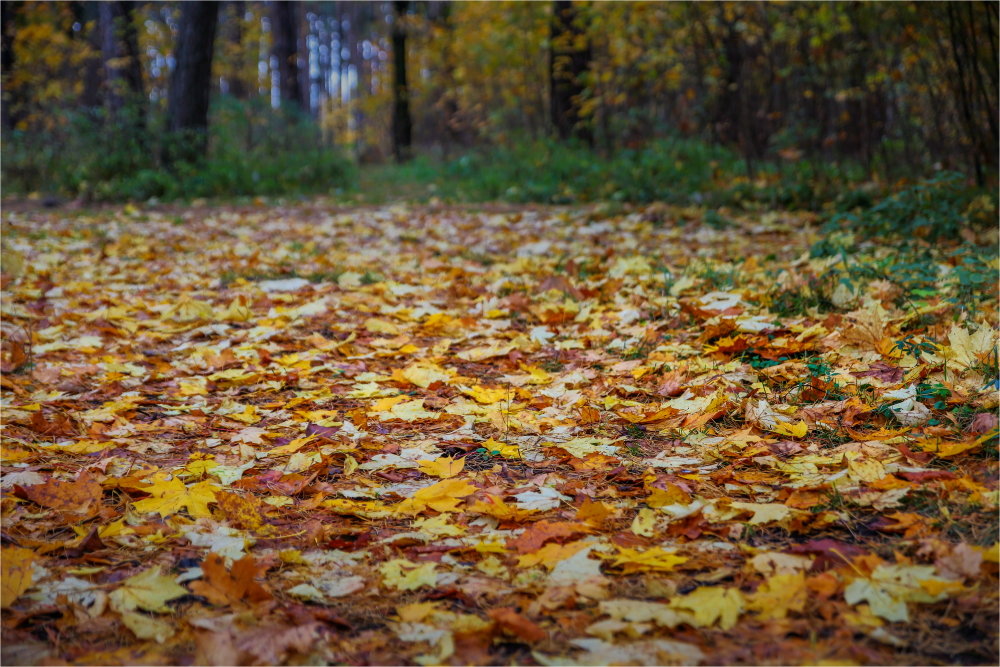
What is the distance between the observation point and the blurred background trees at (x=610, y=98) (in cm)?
646

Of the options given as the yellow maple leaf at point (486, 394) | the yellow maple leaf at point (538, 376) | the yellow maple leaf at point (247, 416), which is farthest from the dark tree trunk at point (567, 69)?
the yellow maple leaf at point (247, 416)

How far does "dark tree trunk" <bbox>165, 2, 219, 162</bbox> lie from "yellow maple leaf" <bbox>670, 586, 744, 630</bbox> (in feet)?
33.5

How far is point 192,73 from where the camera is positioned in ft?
34.1

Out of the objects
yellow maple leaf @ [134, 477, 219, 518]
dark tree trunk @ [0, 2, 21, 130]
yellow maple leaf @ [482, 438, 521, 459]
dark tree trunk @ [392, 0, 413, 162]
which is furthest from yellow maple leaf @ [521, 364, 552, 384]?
dark tree trunk @ [0, 2, 21, 130]

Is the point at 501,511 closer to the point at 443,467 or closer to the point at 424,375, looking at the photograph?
the point at 443,467

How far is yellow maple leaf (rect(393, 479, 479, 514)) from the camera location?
190cm

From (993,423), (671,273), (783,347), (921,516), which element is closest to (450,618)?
(921,516)

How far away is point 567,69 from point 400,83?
631 cm

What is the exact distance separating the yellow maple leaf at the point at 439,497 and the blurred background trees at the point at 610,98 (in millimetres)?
4853

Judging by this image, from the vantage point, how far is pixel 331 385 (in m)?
2.98

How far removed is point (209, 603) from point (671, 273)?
356cm

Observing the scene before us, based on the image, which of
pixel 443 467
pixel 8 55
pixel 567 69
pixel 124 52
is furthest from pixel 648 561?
pixel 8 55

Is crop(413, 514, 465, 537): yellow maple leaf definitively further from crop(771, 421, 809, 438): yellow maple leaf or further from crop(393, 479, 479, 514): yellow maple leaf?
crop(771, 421, 809, 438): yellow maple leaf

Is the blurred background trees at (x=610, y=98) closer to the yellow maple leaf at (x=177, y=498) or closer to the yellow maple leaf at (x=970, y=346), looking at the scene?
the yellow maple leaf at (x=970, y=346)
